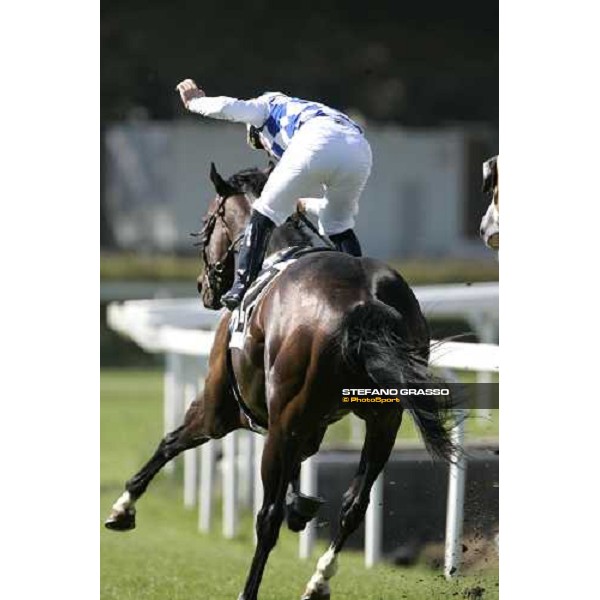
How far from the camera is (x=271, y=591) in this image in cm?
658

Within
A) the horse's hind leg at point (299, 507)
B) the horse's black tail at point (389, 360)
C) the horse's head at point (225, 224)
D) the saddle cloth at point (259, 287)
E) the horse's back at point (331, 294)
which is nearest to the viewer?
the horse's black tail at point (389, 360)

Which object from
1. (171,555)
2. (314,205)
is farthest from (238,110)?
(171,555)

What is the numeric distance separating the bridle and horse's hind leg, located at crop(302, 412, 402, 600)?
37.3 inches

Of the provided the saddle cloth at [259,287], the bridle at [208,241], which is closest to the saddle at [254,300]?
the saddle cloth at [259,287]

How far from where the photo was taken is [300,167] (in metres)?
6.36

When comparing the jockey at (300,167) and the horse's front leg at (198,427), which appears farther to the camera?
the horse's front leg at (198,427)

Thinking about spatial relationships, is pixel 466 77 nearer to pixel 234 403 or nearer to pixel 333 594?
pixel 234 403

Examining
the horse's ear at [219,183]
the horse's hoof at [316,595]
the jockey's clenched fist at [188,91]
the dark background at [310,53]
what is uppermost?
the dark background at [310,53]

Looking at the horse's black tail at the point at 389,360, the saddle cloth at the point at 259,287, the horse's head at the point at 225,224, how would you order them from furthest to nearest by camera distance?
the horse's head at the point at 225,224, the saddle cloth at the point at 259,287, the horse's black tail at the point at 389,360

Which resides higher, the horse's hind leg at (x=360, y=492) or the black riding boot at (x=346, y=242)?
the black riding boot at (x=346, y=242)

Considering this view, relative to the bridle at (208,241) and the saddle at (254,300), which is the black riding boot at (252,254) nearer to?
the saddle at (254,300)

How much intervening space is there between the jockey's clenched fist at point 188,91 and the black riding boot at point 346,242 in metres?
0.86

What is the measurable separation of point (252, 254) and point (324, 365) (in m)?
0.69

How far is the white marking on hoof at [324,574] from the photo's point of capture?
6.39 metres
